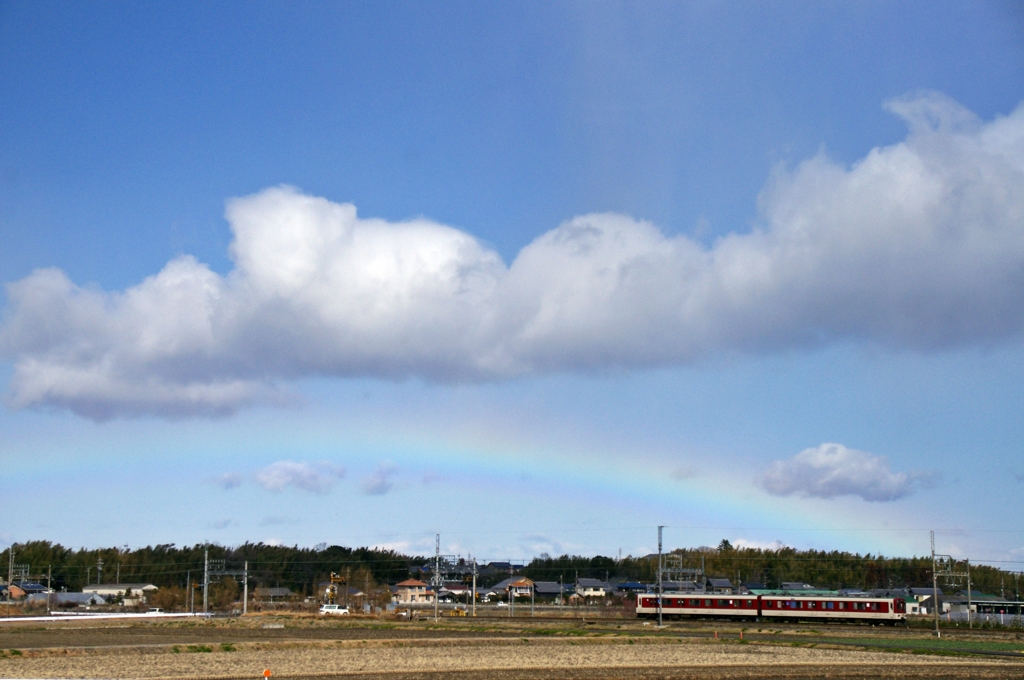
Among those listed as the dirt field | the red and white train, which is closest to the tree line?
the red and white train

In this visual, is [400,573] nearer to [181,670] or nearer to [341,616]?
[341,616]

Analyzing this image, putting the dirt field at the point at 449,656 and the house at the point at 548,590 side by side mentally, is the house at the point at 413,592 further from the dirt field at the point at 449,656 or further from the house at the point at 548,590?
the dirt field at the point at 449,656

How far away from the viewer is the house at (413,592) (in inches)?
6009

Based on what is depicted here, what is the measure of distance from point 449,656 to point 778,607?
2178 inches

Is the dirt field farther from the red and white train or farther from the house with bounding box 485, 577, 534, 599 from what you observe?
the house with bounding box 485, 577, 534, 599

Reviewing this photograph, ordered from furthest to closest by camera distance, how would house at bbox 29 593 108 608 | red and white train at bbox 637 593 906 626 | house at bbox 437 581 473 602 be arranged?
house at bbox 437 581 473 602
house at bbox 29 593 108 608
red and white train at bbox 637 593 906 626

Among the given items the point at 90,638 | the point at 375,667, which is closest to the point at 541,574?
the point at 90,638

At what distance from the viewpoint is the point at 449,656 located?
155 ft

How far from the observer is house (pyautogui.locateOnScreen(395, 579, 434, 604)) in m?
153

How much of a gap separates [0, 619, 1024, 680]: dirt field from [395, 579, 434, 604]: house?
83.9 metres

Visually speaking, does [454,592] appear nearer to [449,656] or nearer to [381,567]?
[381,567]

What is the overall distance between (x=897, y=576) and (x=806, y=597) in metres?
73.7

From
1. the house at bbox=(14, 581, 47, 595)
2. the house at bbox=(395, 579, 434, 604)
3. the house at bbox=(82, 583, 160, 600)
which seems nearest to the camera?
the house at bbox=(82, 583, 160, 600)

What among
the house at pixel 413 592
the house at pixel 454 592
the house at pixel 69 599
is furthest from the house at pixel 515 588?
the house at pixel 69 599
